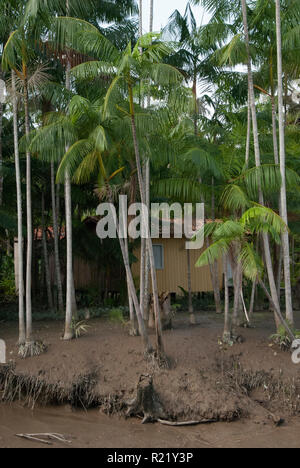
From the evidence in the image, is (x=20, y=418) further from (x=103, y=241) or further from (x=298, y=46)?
(x=298, y=46)

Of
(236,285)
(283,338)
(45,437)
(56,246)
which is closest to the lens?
(45,437)

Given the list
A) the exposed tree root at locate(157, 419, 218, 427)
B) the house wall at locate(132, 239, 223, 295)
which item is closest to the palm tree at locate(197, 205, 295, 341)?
the exposed tree root at locate(157, 419, 218, 427)

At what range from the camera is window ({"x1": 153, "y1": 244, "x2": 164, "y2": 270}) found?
61.1 feet

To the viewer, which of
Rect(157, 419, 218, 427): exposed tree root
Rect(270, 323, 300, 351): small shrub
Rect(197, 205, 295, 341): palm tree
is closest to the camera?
Rect(157, 419, 218, 427): exposed tree root

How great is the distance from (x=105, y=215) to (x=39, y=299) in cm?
389

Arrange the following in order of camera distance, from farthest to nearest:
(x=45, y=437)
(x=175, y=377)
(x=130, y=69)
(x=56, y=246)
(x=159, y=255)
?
(x=159, y=255)
(x=56, y=246)
(x=175, y=377)
(x=130, y=69)
(x=45, y=437)

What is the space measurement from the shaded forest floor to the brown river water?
273 millimetres

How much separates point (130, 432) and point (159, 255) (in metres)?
10.6

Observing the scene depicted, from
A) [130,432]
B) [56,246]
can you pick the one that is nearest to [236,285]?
[130,432]

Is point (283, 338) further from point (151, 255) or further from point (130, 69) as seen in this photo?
point (130, 69)

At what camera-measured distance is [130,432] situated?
8.42 m

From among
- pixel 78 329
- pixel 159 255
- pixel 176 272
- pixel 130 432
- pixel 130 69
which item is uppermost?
pixel 130 69

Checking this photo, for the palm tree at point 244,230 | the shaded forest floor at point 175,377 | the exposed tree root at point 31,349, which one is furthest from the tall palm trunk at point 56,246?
the palm tree at point 244,230

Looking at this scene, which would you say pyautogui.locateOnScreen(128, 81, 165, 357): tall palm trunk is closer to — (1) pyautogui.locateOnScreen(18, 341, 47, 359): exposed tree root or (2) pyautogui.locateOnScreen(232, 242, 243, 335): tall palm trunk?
(2) pyautogui.locateOnScreen(232, 242, 243, 335): tall palm trunk
